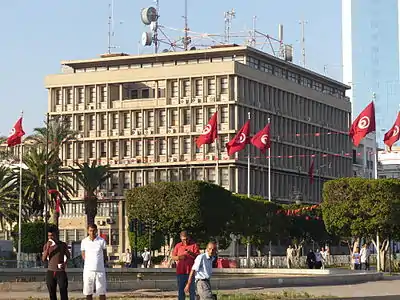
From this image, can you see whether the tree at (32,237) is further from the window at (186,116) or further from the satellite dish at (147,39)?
the satellite dish at (147,39)

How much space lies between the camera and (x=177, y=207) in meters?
75.9

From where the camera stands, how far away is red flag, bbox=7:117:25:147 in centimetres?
7356

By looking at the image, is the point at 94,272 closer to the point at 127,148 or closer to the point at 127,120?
the point at 127,148

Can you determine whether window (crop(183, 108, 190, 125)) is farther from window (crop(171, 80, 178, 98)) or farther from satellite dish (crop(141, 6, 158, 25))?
satellite dish (crop(141, 6, 158, 25))

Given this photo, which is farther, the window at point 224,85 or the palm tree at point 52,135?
Result: the window at point 224,85

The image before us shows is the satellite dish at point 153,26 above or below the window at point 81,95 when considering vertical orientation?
above

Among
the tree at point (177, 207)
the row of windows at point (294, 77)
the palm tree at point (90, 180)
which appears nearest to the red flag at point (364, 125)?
the tree at point (177, 207)

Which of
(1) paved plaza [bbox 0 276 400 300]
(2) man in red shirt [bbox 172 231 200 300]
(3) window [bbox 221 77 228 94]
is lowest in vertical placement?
(1) paved plaza [bbox 0 276 400 300]

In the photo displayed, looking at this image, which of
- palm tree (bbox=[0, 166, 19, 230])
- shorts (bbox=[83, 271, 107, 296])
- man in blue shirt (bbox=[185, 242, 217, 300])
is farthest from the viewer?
palm tree (bbox=[0, 166, 19, 230])

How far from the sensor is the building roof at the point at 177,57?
115438 millimetres

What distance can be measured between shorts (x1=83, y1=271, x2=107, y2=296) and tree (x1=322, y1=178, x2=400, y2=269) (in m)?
39.5

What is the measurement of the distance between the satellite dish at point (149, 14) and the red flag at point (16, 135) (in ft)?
152

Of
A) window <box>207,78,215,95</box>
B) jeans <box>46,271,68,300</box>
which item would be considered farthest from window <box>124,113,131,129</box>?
jeans <box>46,271,68,300</box>

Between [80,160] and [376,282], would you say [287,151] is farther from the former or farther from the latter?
[376,282]
